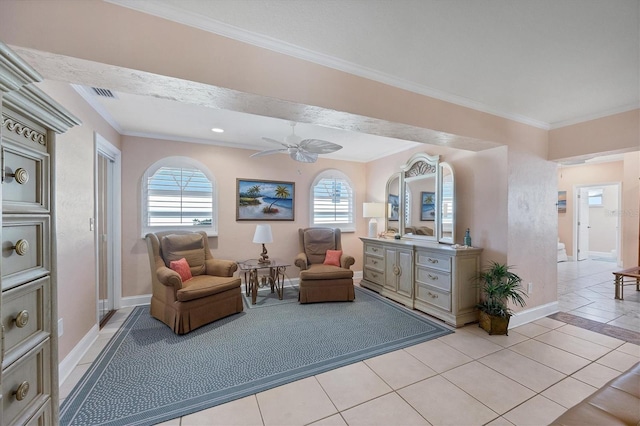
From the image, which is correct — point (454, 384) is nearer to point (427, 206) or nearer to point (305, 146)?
point (427, 206)

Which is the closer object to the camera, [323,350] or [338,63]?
[338,63]

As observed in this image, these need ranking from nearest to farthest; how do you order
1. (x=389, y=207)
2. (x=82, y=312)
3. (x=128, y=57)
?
(x=128, y=57) < (x=82, y=312) < (x=389, y=207)

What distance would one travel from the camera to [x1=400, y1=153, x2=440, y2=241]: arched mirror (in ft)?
12.1

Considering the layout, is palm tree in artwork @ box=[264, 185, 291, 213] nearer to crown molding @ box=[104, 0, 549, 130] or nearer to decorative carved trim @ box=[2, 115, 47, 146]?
crown molding @ box=[104, 0, 549, 130]

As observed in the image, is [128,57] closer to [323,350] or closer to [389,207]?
[323,350]

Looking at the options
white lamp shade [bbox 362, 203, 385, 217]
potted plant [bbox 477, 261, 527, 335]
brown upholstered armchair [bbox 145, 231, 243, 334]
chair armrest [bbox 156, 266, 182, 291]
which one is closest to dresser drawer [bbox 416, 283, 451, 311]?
potted plant [bbox 477, 261, 527, 335]

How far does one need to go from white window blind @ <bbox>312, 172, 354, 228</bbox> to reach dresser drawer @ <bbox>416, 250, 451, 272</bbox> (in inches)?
77.2

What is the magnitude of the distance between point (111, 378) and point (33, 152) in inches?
76.5

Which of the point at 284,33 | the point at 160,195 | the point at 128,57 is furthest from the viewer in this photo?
the point at 160,195

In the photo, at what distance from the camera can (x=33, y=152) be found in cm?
98

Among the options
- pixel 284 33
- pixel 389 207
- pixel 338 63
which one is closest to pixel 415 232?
pixel 389 207

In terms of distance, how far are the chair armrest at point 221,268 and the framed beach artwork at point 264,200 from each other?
3.26 ft

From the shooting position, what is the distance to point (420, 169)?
394cm

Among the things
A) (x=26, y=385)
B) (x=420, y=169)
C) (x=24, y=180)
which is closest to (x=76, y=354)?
(x=26, y=385)
